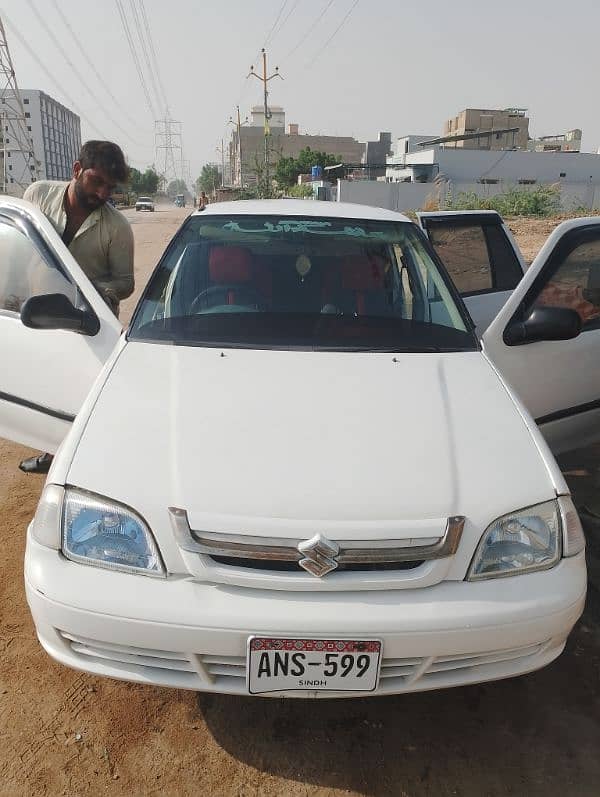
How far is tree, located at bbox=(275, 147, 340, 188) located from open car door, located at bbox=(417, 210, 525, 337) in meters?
65.7

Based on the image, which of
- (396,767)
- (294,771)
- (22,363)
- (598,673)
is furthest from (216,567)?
(22,363)

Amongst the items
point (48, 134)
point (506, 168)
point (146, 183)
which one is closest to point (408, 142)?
point (506, 168)

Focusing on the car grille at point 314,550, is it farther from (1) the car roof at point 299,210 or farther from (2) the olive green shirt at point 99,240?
(2) the olive green shirt at point 99,240

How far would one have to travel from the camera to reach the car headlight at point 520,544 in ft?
6.20

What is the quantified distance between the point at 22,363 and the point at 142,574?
1651mm

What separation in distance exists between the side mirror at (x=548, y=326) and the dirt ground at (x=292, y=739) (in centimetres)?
132

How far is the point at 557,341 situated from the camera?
10.6 feet

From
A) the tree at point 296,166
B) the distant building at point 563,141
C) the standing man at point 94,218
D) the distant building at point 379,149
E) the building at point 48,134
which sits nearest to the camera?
the standing man at point 94,218

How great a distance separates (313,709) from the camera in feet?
7.38

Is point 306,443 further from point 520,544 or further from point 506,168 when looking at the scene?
point 506,168

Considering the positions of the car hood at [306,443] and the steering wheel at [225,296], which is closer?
the car hood at [306,443]

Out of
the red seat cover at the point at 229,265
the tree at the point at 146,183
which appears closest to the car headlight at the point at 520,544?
the red seat cover at the point at 229,265

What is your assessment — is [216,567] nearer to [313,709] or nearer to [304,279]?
[313,709]

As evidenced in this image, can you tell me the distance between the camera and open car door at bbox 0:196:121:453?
9.55ft
